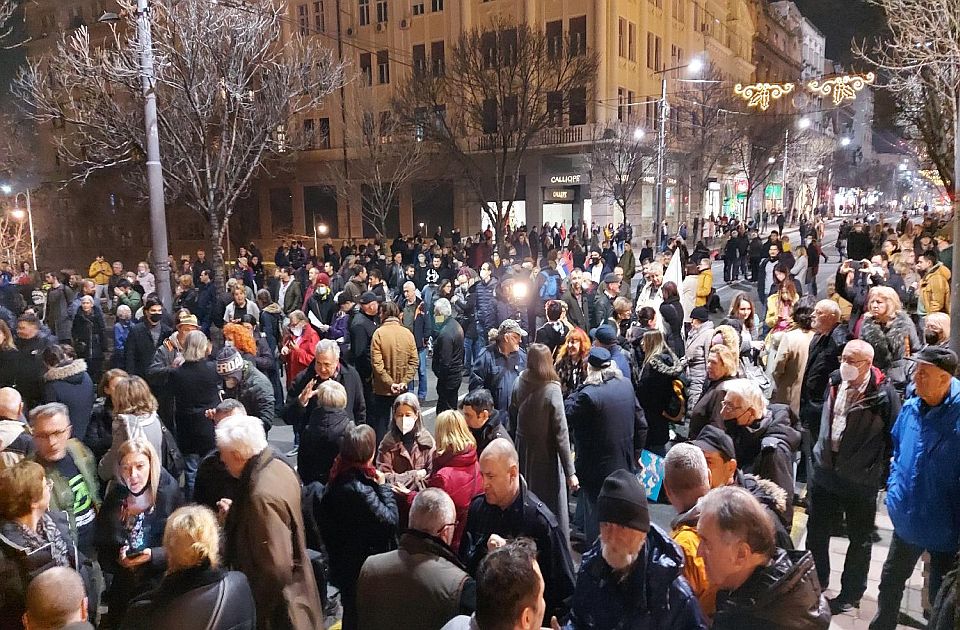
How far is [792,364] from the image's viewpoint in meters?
6.61

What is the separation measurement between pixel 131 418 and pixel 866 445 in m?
4.97

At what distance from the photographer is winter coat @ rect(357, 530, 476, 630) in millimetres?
3076

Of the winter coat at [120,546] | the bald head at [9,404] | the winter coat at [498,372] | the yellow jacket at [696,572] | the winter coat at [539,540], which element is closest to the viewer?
the yellow jacket at [696,572]

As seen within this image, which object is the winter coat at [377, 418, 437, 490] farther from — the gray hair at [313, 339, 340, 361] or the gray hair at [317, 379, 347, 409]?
the gray hair at [313, 339, 340, 361]

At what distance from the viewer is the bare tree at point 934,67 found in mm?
6994

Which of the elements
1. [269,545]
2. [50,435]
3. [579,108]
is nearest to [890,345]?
[269,545]

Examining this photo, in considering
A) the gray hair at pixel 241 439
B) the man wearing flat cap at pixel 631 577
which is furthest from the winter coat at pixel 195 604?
the man wearing flat cap at pixel 631 577

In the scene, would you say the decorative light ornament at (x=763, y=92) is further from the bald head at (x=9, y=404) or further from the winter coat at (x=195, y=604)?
the winter coat at (x=195, y=604)

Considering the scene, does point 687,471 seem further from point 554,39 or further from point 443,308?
point 554,39

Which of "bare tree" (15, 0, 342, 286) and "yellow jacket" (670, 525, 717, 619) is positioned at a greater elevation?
"bare tree" (15, 0, 342, 286)

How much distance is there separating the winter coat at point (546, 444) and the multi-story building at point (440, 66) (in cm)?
2859

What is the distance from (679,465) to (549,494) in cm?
202

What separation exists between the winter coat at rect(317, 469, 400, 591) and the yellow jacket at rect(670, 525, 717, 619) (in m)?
1.64

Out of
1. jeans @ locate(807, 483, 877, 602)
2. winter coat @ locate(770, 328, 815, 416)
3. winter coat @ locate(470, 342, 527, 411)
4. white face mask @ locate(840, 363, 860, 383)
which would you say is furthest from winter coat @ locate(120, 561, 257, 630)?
winter coat @ locate(770, 328, 815, 416)
